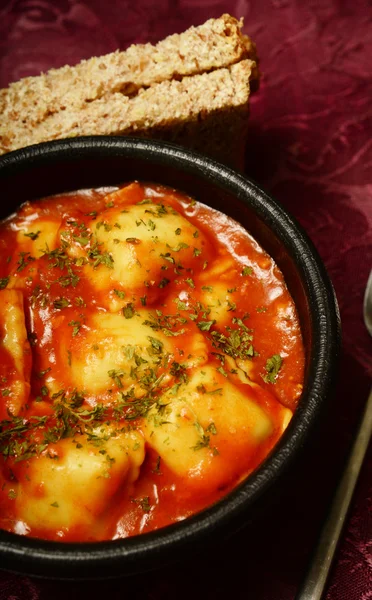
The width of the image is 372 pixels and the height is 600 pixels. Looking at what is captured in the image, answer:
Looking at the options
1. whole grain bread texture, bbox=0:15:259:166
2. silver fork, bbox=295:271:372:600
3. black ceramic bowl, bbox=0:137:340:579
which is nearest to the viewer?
black ceramic bowl, bbox=0:137:340:579

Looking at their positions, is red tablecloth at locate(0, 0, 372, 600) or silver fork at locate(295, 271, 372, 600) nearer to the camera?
silver fork at locate(295, 271, 372, 600)

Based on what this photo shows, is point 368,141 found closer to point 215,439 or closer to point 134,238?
point 134,238

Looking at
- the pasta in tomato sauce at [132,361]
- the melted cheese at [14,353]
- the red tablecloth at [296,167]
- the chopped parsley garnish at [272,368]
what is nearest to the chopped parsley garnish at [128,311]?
the pasta in tomato sauce at [132,361]

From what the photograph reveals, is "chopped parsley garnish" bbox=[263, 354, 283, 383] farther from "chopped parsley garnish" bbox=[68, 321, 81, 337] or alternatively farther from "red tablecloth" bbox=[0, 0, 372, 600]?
"chopped parsley garnish" bbox=[68, 321, 81, 337]

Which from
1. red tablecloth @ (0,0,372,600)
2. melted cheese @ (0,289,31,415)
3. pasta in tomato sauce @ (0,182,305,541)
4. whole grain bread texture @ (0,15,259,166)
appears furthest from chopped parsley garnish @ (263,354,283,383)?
whole grain bread texture @ (0,15,259,166)

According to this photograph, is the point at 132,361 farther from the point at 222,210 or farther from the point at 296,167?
the point at 296,167

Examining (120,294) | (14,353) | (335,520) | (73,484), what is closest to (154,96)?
(120,294)

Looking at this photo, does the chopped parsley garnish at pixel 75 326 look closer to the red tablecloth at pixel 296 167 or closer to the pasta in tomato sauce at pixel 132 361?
the pasta in tomato sauce at pixel 132 361
